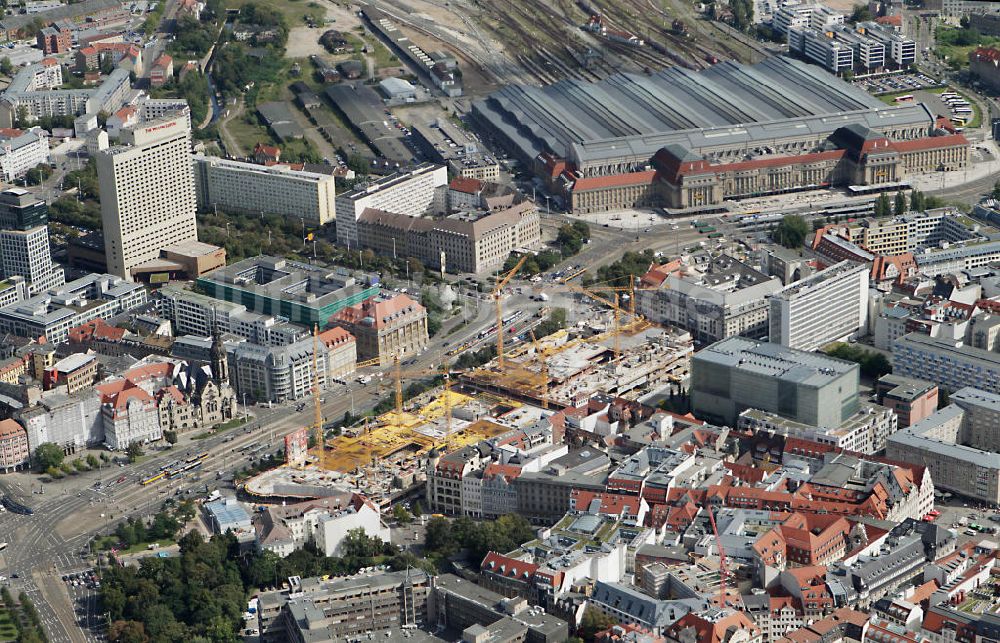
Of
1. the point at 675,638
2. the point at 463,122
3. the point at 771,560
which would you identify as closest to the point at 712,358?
the point at 771,560

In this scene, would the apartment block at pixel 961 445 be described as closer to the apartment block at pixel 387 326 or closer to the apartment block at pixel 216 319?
the apartment block at pixel 387 326

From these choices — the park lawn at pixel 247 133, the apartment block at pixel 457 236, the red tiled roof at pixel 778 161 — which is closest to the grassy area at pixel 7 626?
the apartment block at pixel 457 236

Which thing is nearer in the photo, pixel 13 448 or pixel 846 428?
pixel 846 428

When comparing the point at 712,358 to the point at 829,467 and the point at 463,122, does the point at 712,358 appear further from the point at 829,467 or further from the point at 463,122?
the point at 463,122

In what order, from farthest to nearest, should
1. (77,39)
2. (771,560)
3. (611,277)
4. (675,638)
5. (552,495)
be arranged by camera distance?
1. (77,39)
2. (611,277)
3. (552,495)
4. (771,560)
5. (675,638)

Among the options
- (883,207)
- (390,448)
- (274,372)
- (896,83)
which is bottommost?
(390,448)

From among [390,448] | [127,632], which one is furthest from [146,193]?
[127,632]

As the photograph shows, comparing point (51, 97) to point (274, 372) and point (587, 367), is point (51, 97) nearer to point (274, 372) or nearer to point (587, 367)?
point (274, 372)

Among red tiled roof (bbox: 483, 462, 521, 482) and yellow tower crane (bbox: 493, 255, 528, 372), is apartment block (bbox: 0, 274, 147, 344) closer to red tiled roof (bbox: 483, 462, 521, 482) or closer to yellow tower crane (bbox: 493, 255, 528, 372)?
yellow tower crane (bbox: 493, 255, 528, 372)

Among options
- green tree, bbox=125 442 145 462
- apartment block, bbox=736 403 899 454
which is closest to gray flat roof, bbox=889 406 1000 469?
apartment block, bbox=736 403 899 454
